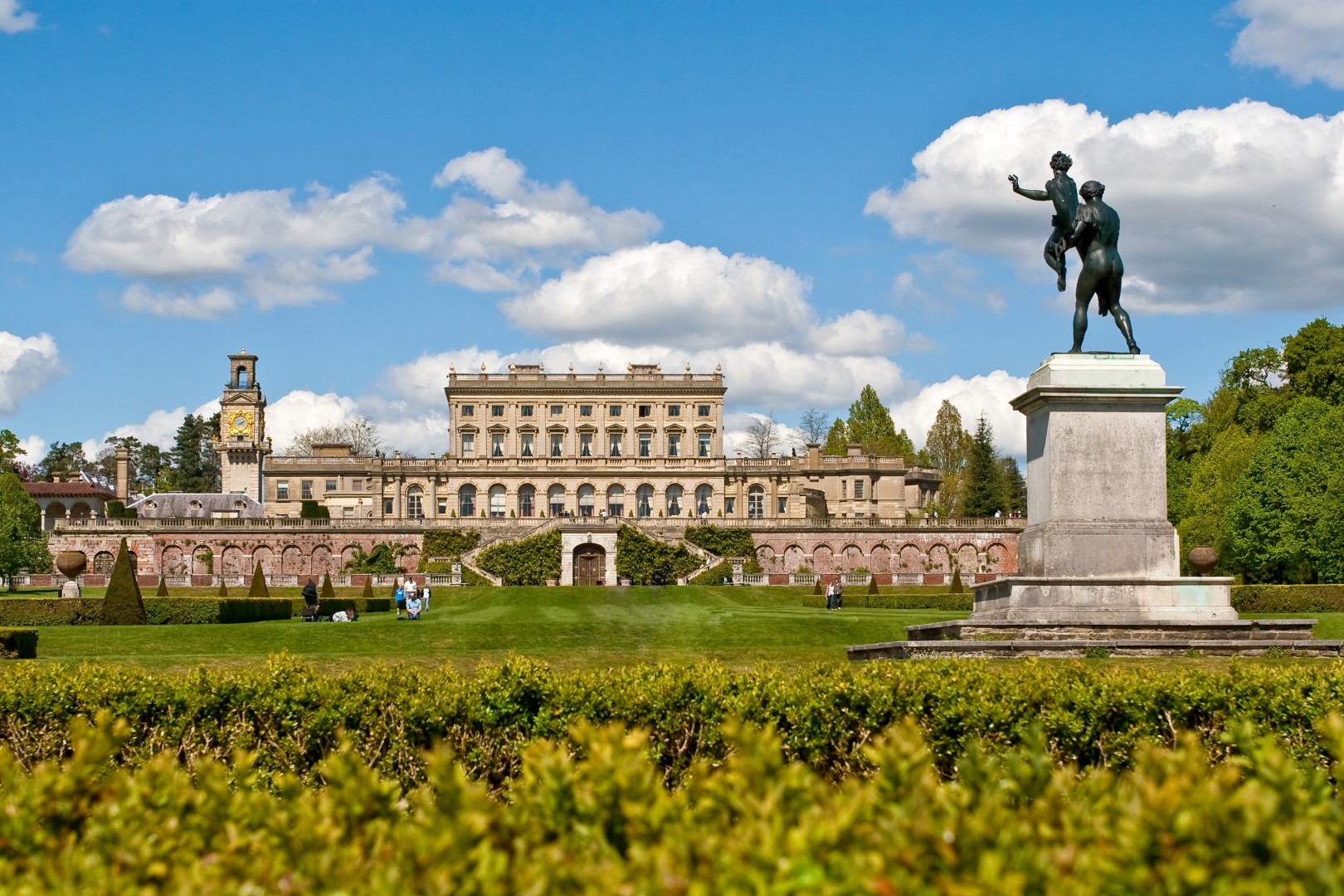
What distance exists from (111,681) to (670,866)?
8.04 meters

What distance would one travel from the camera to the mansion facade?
95.2m

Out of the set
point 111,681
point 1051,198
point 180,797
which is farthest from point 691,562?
point 180,797

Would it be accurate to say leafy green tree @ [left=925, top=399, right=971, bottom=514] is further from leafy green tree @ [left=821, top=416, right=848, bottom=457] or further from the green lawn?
the green lawn

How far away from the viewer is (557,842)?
15.5 feet

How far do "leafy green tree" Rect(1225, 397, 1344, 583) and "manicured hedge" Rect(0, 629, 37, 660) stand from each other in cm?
4359

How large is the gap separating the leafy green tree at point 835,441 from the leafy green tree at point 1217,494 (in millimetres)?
52185

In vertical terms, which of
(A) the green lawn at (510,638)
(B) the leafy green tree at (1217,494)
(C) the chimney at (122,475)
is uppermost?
(C) the chimney at (122,475)

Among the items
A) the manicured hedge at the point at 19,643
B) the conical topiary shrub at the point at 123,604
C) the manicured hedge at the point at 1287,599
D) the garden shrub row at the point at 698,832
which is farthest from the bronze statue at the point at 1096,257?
the conical topiary shrub at the point at 123,604

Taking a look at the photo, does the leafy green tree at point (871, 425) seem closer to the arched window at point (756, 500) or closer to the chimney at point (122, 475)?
the arched window at point (756, 500)

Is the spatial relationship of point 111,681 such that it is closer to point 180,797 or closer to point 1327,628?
point 180,797

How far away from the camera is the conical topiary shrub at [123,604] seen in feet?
123

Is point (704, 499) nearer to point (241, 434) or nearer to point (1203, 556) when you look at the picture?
point (241, 434)

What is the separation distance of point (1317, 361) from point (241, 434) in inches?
2813

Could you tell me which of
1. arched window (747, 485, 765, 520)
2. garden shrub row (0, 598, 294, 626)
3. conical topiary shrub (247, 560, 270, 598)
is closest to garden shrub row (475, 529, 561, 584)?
conical topiary shrub (247, 560, 270, 598)
